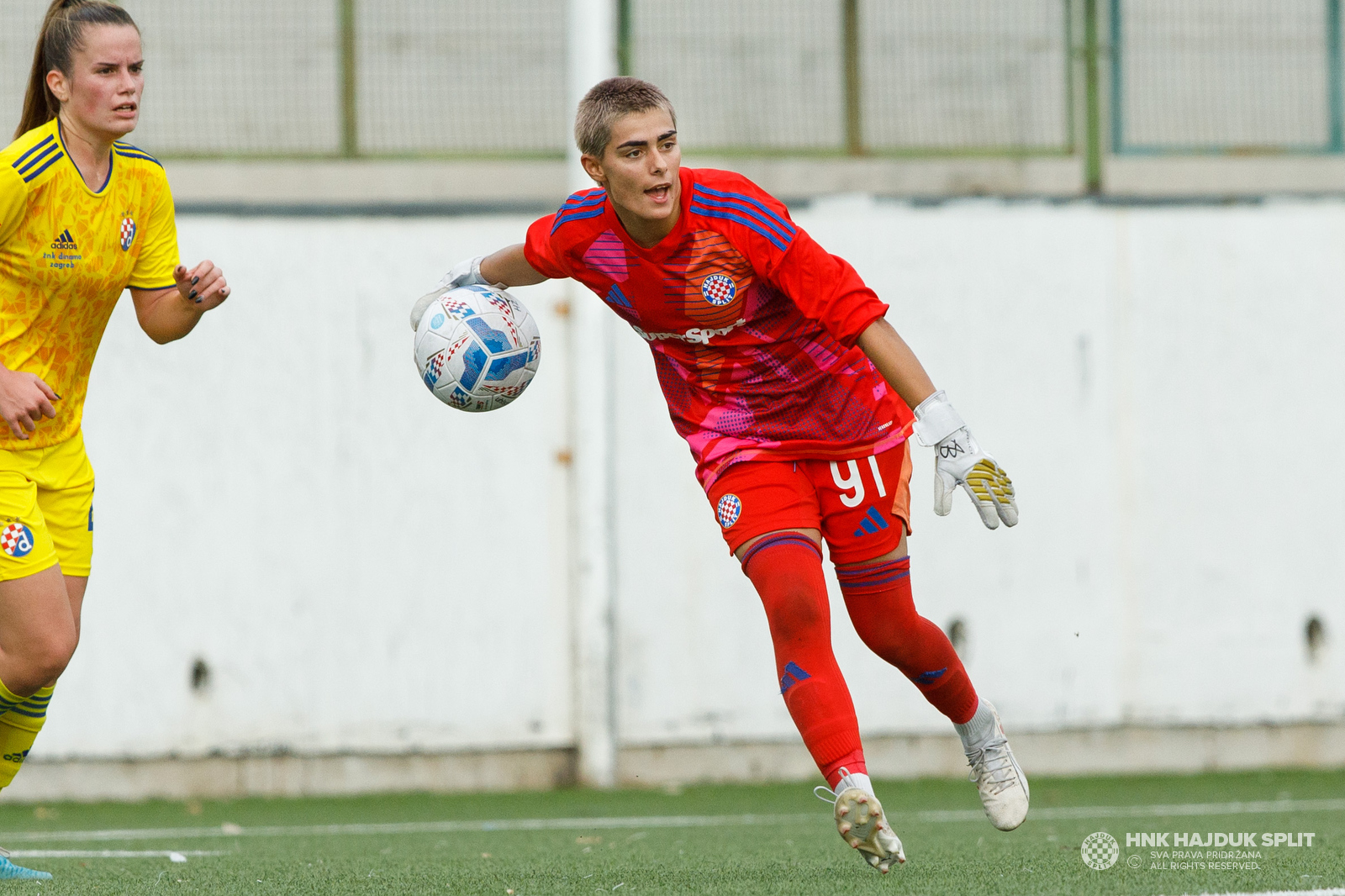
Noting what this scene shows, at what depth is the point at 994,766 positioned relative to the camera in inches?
201

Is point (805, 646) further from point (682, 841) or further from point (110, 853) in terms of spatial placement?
point (110, 853)

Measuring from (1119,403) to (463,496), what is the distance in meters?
3.79

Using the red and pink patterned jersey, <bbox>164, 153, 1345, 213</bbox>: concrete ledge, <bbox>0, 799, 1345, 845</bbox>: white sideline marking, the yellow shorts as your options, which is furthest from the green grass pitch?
<bbox>164, 153, 1345, 213</bbox>: concrete ledge

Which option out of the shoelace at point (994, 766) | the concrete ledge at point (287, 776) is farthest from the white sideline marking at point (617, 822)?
the shoelace at point (994, 766)

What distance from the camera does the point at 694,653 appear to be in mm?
9188

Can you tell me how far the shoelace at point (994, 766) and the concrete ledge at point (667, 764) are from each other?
13.0 feet

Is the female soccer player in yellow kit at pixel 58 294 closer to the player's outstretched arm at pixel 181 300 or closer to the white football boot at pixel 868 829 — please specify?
the player's outstretched arm at pixel 181 300

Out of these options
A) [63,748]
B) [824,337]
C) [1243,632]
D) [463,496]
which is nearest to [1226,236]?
[1243,632]

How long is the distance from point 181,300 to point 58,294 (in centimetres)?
36

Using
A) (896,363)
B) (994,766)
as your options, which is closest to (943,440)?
(896,363)

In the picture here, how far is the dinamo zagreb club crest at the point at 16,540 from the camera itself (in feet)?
14.5

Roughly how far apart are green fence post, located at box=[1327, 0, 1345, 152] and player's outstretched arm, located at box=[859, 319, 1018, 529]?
259 inches

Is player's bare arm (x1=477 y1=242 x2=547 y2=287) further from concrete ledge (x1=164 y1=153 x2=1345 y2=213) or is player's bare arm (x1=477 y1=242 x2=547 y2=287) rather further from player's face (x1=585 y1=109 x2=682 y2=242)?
concrete ledge (x1=164 y1=153 x2=1345 y2=213)

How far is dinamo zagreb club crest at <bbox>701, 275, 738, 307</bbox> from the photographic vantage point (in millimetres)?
4648
